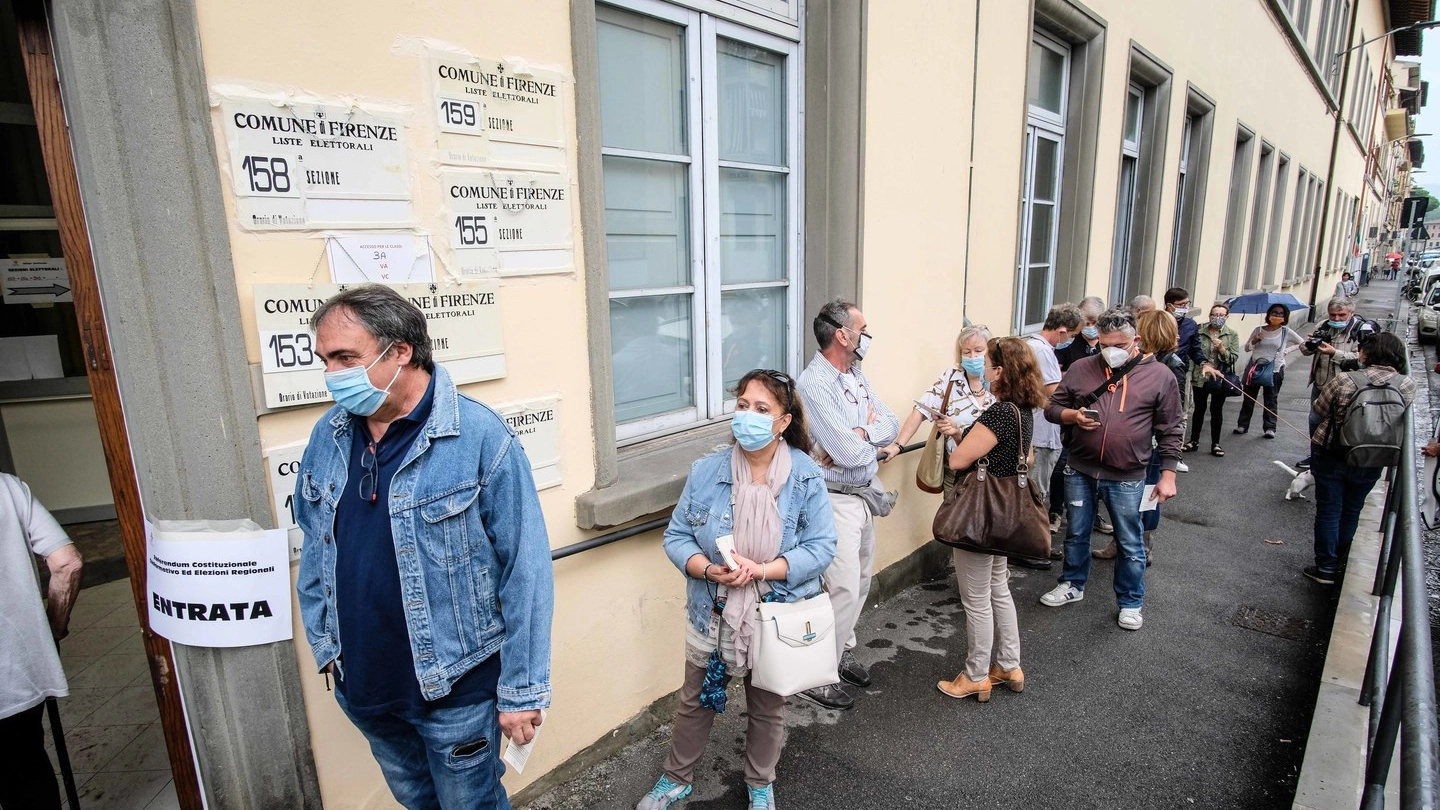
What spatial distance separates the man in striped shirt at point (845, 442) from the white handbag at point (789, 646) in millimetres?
691

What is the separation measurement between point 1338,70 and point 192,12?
23.7 m

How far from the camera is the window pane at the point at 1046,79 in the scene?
6.25m

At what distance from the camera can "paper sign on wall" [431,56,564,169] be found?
236 cm

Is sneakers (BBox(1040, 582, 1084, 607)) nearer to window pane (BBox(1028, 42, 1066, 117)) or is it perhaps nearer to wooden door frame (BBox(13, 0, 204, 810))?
window pane (BBox(1028, 42, 1066, 117))

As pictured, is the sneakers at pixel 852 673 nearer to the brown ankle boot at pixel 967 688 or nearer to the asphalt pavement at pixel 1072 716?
the asphalt pavement at pixel 1072 716

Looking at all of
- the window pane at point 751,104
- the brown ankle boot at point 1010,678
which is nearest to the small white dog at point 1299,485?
the brown ankle boot at point 1010,678

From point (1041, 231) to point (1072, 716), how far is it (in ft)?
15.6

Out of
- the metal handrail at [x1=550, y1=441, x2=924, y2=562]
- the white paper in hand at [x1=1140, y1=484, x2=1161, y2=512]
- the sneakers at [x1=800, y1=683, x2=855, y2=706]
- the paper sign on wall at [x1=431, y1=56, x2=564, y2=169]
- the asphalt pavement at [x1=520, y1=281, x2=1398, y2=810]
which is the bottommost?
the asphalt pavement at [x1=520, y1=281, x2=1398, y2=810]

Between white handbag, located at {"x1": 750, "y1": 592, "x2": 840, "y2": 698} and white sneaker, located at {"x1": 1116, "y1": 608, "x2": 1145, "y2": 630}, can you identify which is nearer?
white handbag, located at {"x1": 750, "y1": 592, "x2": 840, "y2": 698}

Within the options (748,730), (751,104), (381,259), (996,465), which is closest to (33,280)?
(381,259)

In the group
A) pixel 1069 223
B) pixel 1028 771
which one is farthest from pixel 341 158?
pixel 1069 223

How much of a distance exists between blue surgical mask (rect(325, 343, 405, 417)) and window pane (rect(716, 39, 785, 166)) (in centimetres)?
232

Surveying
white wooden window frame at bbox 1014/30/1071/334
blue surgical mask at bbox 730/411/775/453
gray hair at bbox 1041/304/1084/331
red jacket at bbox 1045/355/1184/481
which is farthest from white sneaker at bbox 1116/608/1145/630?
blue surgical mask at bbox 730/411/775/453

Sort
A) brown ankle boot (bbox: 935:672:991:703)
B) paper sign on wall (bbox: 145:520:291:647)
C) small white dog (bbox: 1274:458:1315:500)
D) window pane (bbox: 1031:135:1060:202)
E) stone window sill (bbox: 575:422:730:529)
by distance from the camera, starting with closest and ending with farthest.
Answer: paper sign on wall (bbox: 145:520:291:647) → stone window sill (bbox: 575:422:730:529) → brown ankle boot (bbox: 935:672:991:703) → small white dog (bbox: 1274:458:1315:500) → window pane (bbox: 1031:135:1060:202)
